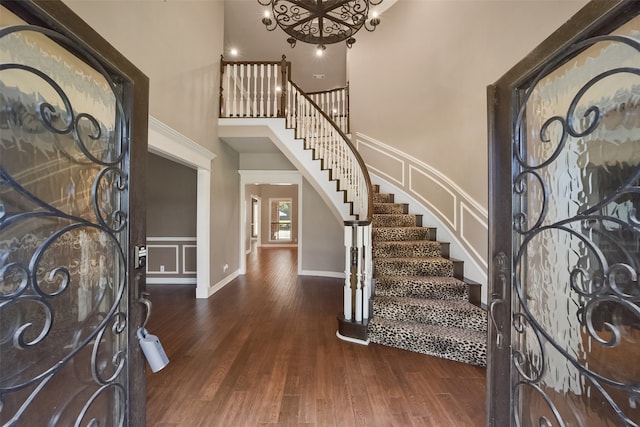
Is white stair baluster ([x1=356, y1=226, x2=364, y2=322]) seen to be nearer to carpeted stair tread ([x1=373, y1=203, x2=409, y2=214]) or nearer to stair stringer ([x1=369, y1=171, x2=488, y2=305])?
stair stringer ([x1=369, y1=171, x2=488, y2=305])

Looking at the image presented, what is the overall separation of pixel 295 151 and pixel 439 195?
2247 millimetres

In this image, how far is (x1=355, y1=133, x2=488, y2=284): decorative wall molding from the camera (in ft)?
9.56

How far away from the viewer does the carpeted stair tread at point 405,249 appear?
3342 millimetres

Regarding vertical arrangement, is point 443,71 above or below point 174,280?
above

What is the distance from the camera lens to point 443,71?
3.51 metres

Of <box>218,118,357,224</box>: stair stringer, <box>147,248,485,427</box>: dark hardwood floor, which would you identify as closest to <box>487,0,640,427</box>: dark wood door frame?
<box>147,248,485,427</box>: dark hardwood floor

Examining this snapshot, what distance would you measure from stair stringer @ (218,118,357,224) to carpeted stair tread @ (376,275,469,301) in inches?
45.0

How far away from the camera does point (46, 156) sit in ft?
3.15

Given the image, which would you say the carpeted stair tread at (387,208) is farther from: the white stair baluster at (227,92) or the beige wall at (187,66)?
the white stair baluster at (227,92)

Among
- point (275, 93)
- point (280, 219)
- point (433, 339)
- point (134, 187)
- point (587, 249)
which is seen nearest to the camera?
point (587, 249)

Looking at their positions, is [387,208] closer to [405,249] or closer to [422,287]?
[405,249]

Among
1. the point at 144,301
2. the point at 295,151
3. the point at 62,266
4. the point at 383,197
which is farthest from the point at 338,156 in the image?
the point at 62,266

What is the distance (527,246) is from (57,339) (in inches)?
77.1

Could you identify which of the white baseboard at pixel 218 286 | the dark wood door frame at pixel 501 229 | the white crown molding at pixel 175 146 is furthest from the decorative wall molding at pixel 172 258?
the dark wood door frame at pixel 501 229
